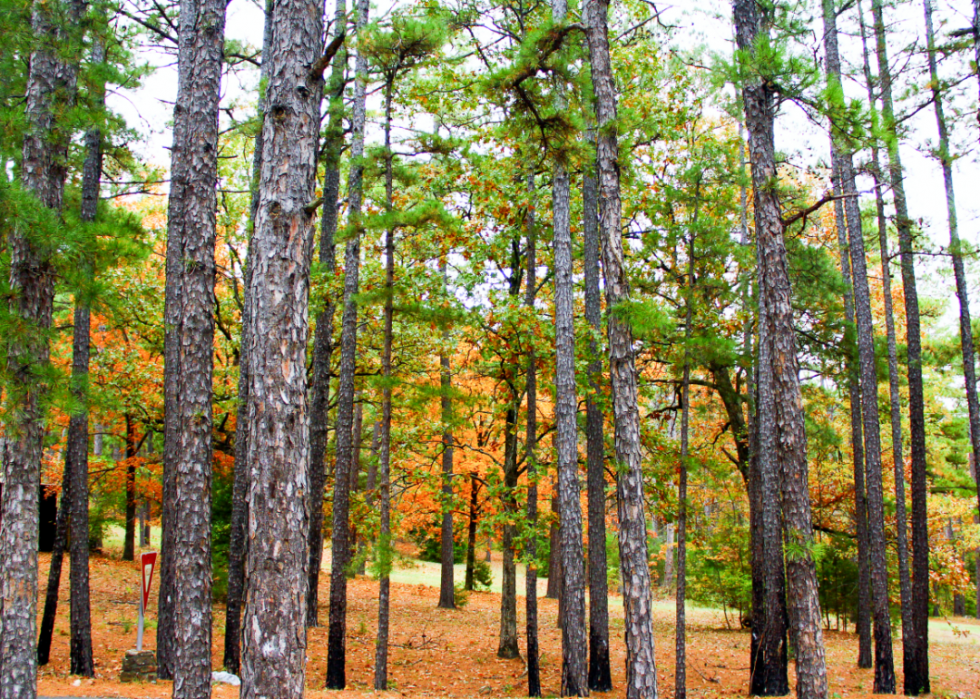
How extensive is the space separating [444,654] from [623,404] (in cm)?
838

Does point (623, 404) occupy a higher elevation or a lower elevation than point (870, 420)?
lower

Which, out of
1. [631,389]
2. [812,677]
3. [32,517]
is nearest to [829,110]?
[631,389]

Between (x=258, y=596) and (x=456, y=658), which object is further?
(x=456, y=658)

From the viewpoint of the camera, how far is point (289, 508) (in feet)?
15.4

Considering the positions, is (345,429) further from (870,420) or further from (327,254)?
(870,420)

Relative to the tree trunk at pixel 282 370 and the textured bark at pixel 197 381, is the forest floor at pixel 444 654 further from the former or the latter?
the tree trunk at pixel 282 370

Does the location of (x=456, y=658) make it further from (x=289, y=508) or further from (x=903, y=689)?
(x=289, y=508)

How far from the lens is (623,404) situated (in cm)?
730

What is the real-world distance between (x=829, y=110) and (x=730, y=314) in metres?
7.19

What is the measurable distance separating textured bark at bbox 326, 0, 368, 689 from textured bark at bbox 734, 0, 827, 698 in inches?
203

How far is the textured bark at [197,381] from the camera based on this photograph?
21.5 ft

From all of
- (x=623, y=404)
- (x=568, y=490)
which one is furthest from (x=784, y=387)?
(x=568, y=490)

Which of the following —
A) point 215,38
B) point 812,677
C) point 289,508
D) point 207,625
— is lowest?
point 812,677

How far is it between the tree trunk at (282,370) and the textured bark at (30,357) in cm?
323
